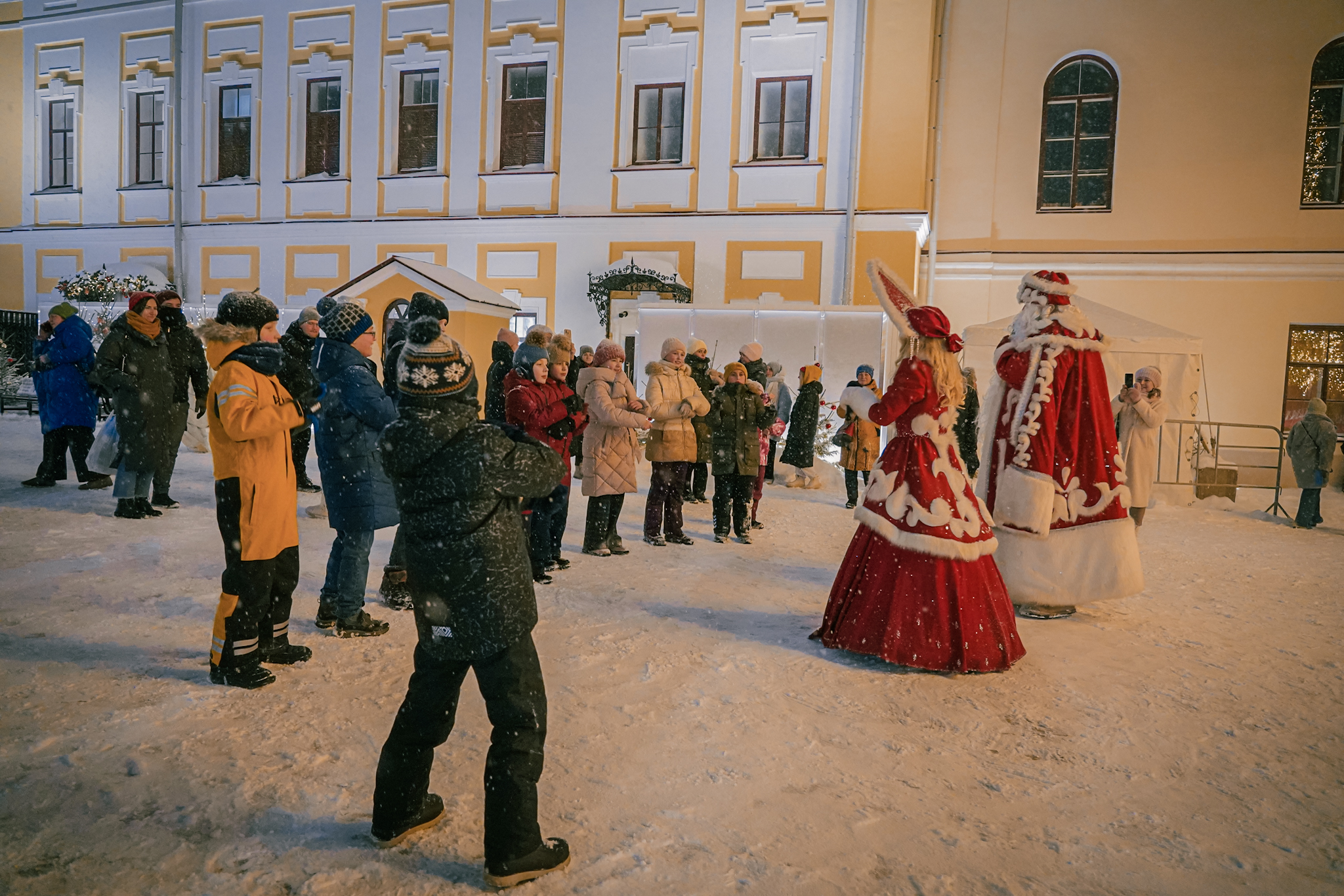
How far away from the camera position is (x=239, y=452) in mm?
3699

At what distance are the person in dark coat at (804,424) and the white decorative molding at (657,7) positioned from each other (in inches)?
322

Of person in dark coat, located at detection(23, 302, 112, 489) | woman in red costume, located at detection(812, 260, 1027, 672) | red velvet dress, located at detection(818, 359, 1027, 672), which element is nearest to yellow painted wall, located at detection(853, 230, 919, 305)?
woman in red costume, located at detection(812, 260, 1027, 672)

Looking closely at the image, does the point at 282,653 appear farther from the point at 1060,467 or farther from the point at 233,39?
the point at 233,39

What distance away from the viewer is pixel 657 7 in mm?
14875

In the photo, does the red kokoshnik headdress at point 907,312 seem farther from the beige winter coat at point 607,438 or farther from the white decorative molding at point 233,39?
the white decorative molding at point 233,39

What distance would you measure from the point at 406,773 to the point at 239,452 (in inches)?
71.5

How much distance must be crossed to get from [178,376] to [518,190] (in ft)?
30.5

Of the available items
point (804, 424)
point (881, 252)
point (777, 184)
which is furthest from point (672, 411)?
point (777, 184)

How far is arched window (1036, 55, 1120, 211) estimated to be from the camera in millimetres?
14797

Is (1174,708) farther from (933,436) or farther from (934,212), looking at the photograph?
(934,212)

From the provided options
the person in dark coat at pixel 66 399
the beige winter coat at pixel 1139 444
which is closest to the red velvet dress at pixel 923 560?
the beige winter coat at pixel 1139 444

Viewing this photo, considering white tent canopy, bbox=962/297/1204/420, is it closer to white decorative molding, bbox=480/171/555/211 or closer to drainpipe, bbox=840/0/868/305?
drainpipe, bbox=840/0/868/305

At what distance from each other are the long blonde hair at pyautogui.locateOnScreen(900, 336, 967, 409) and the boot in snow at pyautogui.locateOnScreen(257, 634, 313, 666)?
10.9 feet

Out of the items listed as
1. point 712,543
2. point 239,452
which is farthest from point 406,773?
point 712,543
